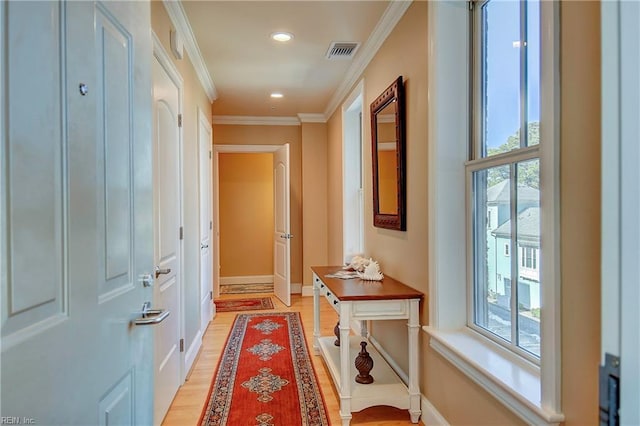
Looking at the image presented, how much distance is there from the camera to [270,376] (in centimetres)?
287

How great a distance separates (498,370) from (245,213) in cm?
564

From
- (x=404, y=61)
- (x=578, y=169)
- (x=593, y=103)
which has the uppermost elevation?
(x=404, y=61)

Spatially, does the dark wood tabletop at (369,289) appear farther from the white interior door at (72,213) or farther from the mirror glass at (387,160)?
the white interior door at (72,213)

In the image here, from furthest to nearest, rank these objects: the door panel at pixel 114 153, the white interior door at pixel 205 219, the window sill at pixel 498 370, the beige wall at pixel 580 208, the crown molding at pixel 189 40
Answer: the white interior door at pixel 205 219 < the crown molding at pixel 189 40 < the window sill at pixel 498 370 < the beige wall at pixel 580 208 < the door panel at pixel 114 153

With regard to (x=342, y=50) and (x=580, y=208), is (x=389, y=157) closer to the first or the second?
(x=342, y=50)

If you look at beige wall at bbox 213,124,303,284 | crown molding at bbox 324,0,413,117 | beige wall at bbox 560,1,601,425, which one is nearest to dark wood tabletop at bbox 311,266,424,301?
beige wall at bbox 560,1,601,425

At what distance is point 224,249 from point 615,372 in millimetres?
6547

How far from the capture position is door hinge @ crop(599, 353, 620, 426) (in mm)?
565

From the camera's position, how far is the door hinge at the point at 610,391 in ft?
1.86

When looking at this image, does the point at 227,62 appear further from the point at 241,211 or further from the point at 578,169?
the point at 241,211

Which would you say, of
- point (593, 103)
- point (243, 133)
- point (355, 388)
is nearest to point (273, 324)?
point (355, 388)

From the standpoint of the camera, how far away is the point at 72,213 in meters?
0.77

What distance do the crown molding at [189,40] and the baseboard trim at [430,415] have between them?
2754 millimetres

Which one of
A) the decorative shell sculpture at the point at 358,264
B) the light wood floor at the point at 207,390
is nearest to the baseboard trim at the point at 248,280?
the light wood floor at the point at 207,390
